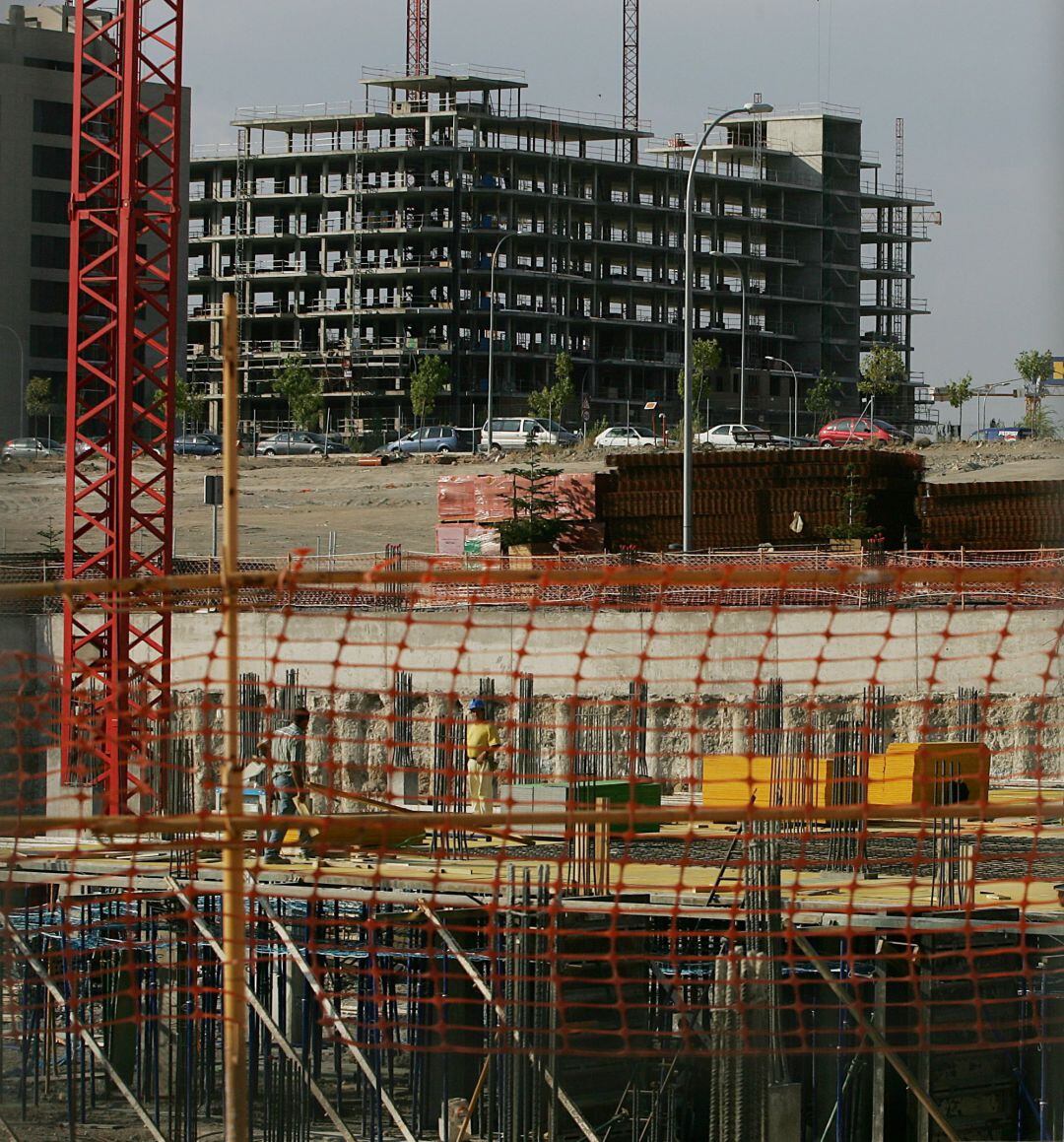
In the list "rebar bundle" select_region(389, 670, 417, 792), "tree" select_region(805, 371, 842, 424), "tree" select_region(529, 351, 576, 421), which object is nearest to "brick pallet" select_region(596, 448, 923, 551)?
"rebar bundle" select_region(389, 670, 417, 792)

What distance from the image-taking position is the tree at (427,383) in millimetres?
72688

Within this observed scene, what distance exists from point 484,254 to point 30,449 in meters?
29.4

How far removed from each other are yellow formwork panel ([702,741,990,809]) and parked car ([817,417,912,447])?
126 ft

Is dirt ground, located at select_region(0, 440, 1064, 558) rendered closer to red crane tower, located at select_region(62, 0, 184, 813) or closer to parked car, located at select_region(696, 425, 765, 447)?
parked car, located at select_region(696, 425, 765, 447)

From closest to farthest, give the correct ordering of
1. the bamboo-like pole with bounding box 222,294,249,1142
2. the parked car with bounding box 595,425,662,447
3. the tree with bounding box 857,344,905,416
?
1. the bamboo-like pole with bounding box 222,294,249,1142
2. the parked car with bounding box 595,425,662,447
3. the tree with bounding box 857,344,905,416

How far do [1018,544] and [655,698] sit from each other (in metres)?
12.3

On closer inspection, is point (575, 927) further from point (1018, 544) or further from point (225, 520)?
point (1018, 544)

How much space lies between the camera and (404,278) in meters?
78.6

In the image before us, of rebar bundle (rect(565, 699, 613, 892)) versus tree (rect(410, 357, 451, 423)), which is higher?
tree (rect(410, 357, 451, 423))

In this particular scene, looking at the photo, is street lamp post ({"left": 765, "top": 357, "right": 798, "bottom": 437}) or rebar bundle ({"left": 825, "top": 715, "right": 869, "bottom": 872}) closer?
rebar bundle ({"left": 825, "top": 715, "right": 869, "bottom": 872})

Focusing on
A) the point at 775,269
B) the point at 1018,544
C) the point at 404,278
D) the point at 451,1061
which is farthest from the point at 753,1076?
the point at 775,269

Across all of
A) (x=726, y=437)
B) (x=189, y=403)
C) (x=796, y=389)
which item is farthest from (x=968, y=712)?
(x=796, y=389)

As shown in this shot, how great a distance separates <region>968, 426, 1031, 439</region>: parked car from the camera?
203 feet

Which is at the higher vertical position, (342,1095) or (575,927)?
(575,927)
